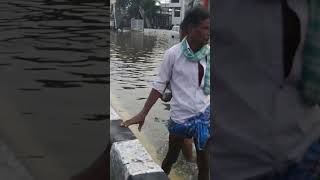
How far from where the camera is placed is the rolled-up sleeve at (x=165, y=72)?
3.04 meters

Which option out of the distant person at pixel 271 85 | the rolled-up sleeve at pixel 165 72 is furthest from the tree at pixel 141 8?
the distant person at pixel 271 85

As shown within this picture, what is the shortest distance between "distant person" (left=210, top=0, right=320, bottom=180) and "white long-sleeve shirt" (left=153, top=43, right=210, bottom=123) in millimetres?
1851

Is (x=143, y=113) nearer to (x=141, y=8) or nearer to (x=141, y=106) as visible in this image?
(x=141, y=106)

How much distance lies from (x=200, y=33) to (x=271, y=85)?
6.14 ft

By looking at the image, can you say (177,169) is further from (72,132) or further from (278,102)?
(278,102)

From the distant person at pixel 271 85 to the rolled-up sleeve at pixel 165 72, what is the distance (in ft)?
6.23

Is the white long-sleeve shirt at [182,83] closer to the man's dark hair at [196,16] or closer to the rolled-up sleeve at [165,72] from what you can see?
the rolled-up sleeve at [165,72]

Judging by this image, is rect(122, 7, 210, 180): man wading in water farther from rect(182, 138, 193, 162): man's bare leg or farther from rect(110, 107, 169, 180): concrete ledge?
Result: rect(182, 138, 193, 162): man's bare leg

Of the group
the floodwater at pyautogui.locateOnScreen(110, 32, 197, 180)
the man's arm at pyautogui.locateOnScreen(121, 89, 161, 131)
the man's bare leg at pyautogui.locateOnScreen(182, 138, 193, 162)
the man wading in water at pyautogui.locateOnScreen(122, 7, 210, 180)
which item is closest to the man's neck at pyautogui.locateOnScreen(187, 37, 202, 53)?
the man wading in water at pyautogui.locateOnScreen(122, 7, 210, 180)

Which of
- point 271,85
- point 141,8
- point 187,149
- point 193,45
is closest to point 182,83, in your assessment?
point 193,45

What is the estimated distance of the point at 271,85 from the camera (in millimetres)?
1073

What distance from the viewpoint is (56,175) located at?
4.52m

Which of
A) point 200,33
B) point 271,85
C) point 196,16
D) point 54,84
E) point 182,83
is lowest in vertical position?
point 54,84

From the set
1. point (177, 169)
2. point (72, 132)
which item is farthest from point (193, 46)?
point (72, 132)
